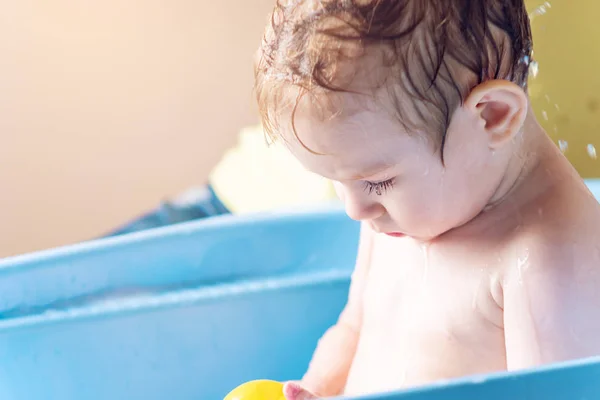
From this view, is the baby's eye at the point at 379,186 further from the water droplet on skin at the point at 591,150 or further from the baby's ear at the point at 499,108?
the water droplet on skin at the point at 591,150

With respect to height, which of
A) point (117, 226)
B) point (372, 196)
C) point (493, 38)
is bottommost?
point (117, 226)

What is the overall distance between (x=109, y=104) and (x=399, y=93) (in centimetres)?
124

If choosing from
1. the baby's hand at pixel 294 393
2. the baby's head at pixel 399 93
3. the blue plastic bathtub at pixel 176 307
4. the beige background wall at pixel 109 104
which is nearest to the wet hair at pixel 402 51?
the baby's head at pixel 399 93

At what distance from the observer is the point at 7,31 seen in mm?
1612

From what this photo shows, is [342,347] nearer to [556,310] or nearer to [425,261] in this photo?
[425,261]

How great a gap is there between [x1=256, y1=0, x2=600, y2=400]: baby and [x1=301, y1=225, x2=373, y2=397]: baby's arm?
12 centimetres

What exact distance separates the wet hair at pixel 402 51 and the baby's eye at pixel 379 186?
0.06 metres

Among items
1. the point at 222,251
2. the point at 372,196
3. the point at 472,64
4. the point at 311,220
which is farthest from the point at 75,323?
the point at 472,64

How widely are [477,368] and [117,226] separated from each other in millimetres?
1155

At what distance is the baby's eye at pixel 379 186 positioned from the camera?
0.64 meters

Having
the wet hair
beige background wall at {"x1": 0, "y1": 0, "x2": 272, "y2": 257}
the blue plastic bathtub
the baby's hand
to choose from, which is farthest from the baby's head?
beige background wall at {"x1": 0, "y1": 0, "x2": 272, "y2": 257}

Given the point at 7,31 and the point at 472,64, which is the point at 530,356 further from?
the point at 7,31

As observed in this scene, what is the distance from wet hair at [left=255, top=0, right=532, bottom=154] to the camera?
1.85 ft

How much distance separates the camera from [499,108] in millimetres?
612
